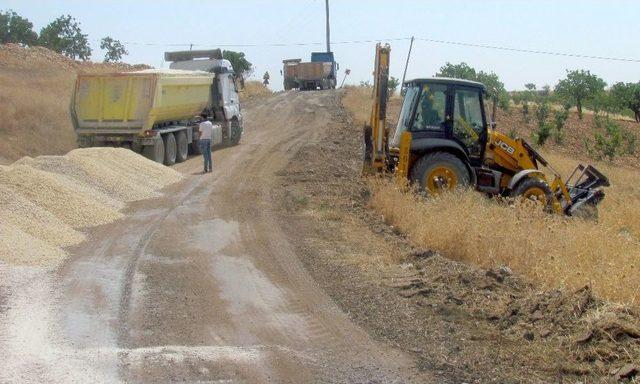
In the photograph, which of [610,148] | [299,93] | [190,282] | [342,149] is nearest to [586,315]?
[190,282]

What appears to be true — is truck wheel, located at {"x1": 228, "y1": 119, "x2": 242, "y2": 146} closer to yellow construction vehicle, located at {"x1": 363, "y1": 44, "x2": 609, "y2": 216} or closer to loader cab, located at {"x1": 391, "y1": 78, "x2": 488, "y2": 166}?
yellow construction vehicle, located at {"x1": 363, "y1": 44, "x2": 609, "y2": 216}

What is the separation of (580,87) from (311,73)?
25968 millimetres

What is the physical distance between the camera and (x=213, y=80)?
1108 inches

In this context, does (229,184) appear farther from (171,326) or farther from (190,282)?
(171,326)

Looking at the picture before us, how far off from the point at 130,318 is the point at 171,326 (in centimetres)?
52

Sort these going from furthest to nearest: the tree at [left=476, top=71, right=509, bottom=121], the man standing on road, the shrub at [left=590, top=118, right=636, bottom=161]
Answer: the tree at [left=476, top=71, right=509, bottom=121] → the shrub at [left=590, top=118, right=636, bottom=161] → the man standing on road

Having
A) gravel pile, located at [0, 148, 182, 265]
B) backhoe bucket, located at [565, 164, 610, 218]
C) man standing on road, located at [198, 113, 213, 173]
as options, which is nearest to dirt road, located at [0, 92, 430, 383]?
gravel pile, located at [0, 148, 182, 265]

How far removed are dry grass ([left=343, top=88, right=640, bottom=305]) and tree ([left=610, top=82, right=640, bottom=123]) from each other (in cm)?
5628

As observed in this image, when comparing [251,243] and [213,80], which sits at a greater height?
[213,80]

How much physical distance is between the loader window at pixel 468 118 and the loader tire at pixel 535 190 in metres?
1.13

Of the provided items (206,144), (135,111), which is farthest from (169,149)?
(206,144)

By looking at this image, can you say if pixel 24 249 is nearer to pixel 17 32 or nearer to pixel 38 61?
pixel 38 61

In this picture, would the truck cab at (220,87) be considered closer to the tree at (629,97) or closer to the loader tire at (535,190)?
the loader tire at (535,190)

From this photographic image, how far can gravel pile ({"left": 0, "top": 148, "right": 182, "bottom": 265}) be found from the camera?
1087 centimetres
